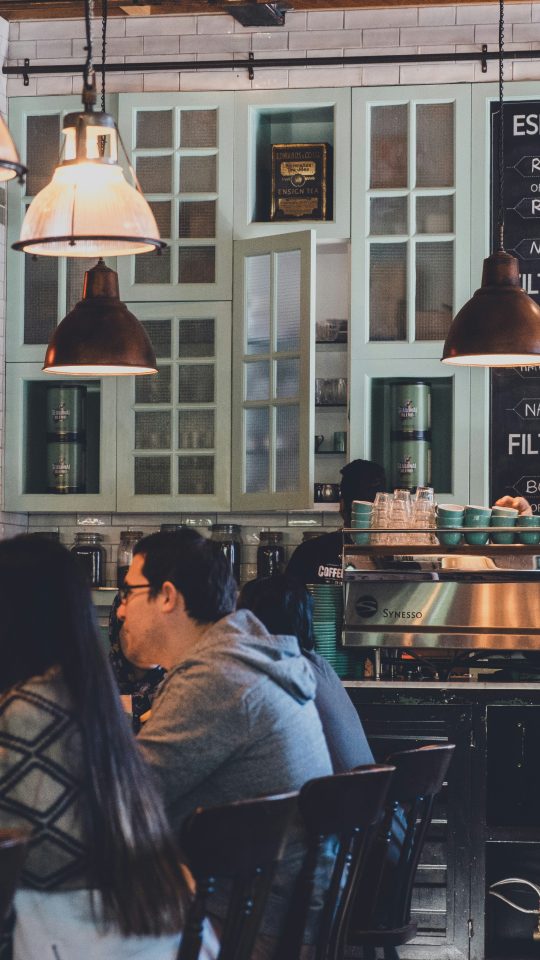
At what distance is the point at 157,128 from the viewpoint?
19.1 feet

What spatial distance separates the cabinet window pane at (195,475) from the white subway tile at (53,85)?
5.50ft

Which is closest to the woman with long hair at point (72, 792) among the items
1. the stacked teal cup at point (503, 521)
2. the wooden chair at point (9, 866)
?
the wooden chair at point (9, 866)

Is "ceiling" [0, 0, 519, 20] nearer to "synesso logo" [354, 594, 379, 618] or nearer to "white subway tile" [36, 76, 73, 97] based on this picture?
"white subway tile" [36, 76, 73, 97]

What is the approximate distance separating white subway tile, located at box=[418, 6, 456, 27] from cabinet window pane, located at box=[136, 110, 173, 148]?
1112 mm

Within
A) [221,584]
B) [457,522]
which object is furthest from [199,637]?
[457,522]

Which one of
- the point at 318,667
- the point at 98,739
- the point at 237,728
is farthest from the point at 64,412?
the point at 98,739

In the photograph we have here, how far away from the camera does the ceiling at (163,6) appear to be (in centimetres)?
556

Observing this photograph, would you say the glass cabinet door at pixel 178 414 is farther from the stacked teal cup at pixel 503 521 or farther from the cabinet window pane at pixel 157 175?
the stacked teal cup at pixel 503 521

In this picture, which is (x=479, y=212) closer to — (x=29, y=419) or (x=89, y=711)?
(x=29, y=419)

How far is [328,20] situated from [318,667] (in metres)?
3.53

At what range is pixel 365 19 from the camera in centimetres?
582

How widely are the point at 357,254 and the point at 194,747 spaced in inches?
144

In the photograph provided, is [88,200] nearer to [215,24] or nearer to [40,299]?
[40,299]

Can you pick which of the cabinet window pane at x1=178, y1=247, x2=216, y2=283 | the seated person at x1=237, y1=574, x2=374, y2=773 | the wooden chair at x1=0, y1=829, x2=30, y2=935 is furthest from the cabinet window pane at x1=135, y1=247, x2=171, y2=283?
the wooden chair at x1=0, y1=829, x2=30, y2=935
